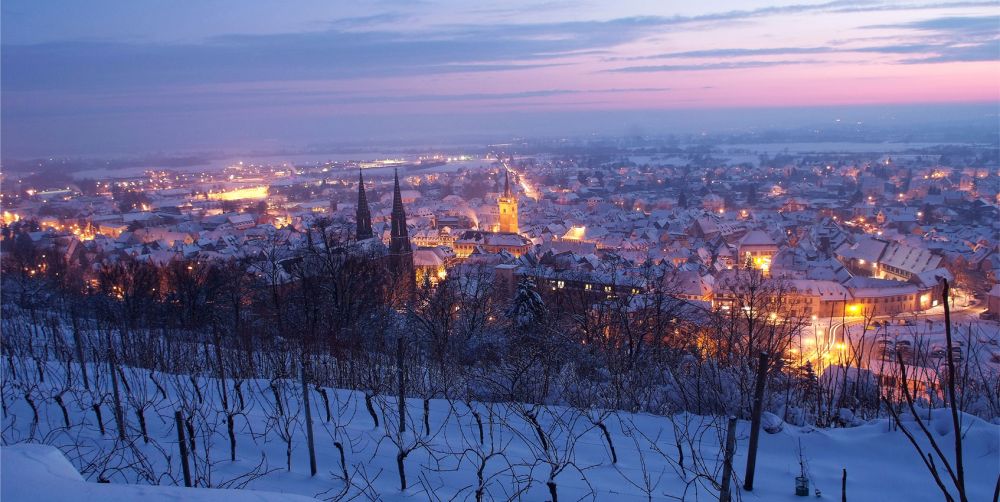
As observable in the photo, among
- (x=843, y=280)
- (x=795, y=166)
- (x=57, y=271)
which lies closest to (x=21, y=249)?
(x=57, y=271)

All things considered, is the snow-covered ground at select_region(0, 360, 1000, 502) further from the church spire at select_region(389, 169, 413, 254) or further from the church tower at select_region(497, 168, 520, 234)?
the church tower at select_region(497, 168, 520, 234)

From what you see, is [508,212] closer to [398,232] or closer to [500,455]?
[398,232]

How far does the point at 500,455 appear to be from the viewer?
270 centimetres

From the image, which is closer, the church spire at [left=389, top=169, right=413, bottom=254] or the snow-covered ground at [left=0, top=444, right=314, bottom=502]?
the snow-covered ground at [left=0, top=444, right=314, bottom=502]

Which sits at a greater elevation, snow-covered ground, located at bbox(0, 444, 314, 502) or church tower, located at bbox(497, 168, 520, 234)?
snow-covered ground, located at bbox(0, 444, 314, 502)

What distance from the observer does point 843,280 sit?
18.1 m

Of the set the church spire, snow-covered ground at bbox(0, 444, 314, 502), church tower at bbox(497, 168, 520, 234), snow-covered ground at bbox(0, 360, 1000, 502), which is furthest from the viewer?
church tower at bbox(497, 168, 520, 234)

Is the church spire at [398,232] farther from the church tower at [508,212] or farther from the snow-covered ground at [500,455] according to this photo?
the snow-covered ground at [500,455]

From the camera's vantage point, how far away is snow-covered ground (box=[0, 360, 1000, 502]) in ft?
7.61

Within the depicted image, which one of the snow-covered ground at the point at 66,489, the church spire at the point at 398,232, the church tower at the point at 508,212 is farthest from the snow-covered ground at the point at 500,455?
the church tower at the point at 508,212

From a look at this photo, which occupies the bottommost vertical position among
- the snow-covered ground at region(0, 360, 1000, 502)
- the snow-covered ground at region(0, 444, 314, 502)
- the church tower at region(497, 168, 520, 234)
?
the church tower at region(497, 168, 520, 234)

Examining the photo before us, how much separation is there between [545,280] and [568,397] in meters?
9.89

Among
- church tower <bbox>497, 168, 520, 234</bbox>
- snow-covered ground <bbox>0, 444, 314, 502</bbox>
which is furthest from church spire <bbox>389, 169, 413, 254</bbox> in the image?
snow-covered ground <bbox>0, 444, 314, 502</bbox>

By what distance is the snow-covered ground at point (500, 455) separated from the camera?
2320 millimetres
